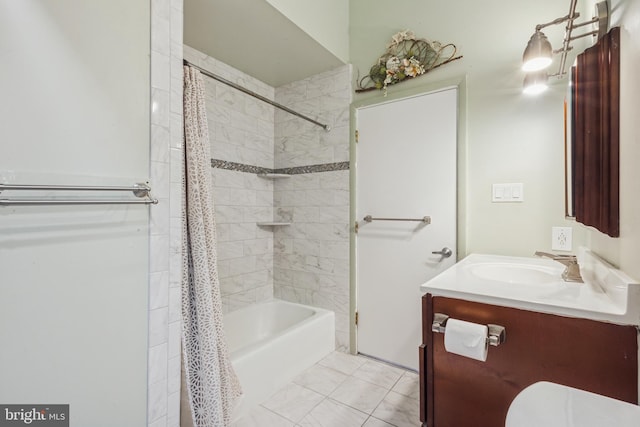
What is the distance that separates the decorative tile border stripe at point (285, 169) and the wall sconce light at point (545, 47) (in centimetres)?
130

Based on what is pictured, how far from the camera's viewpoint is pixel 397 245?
7.28ft

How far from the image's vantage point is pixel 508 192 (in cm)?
183

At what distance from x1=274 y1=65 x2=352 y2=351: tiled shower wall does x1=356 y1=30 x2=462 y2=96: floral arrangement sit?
0.29 meters

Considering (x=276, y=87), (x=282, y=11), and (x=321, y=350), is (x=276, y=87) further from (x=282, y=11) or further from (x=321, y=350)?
(x=321, y=350)

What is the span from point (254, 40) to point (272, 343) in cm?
207

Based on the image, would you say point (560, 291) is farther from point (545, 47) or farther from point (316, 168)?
point (316, 168)

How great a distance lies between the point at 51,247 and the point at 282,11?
1.71 meters

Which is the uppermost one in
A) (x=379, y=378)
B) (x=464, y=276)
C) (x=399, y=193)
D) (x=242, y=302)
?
(x=399, y=193)

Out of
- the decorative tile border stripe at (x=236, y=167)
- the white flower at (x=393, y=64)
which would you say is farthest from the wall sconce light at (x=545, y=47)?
the decorative tile border stripe at (x=236, y=167)

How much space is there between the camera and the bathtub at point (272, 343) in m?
1.77

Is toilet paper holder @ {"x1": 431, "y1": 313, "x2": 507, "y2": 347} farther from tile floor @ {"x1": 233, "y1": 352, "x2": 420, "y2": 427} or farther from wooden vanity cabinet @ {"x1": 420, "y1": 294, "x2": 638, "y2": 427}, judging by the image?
tile floor @ {"x1": 233, "y1": 352, "x2": 420, "y2": 427}

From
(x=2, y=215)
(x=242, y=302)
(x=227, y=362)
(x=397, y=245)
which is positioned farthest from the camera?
(x=242, y=302)

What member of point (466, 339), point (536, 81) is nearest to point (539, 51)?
point (536, 81)

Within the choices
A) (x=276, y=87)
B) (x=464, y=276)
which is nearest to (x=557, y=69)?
(x=464, y=276)
